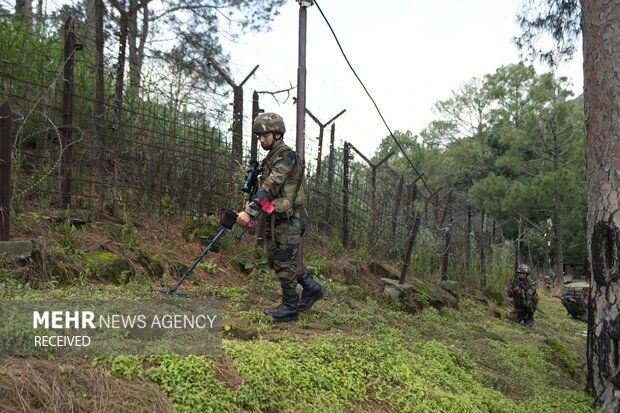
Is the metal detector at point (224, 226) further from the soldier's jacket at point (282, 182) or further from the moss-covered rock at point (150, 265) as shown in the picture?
the moss-covered rock at point (150, 265)

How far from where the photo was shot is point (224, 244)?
6.32 metres

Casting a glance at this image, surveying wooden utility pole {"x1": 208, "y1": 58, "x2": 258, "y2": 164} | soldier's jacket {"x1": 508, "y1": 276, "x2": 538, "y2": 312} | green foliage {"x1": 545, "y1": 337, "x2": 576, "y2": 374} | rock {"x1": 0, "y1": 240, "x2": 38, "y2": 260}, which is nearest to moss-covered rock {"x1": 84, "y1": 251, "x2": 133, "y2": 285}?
rock {"x1": 0, "y1": 240, "x2": 38, "y2": 260}

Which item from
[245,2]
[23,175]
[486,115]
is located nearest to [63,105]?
[23,175]

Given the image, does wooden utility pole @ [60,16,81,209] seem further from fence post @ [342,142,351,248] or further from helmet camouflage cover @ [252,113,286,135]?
fence post @ [342,142,351,248]

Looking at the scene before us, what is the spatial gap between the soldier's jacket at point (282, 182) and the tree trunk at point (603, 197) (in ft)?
7.70

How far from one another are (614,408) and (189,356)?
319cm

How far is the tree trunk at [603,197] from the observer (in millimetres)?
3994

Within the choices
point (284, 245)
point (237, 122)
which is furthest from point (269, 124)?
point (237, 122)

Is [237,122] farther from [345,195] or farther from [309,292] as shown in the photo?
[309,292]

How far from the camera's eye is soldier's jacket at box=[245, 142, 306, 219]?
418 cm

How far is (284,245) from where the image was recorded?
425 cm

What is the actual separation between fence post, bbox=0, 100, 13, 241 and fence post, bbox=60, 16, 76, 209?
121cm

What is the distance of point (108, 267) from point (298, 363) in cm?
241

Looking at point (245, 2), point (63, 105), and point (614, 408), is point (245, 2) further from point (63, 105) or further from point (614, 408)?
point (614, 408)
